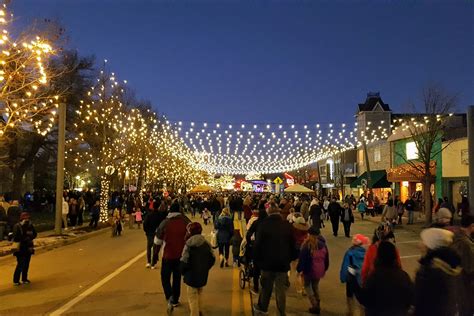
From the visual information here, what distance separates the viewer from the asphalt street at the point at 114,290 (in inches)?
347

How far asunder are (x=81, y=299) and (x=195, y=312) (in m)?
3.15

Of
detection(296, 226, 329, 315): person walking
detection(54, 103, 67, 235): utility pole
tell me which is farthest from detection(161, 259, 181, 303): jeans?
detection(54, 103, 67, 235): utility pole

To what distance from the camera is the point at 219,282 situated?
11406 millimetres

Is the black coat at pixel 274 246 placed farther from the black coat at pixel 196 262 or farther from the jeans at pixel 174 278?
the jeans at pixel 174 278

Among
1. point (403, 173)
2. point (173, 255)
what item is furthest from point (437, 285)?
point (403, 173)

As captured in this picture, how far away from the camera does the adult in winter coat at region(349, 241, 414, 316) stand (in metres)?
4.82

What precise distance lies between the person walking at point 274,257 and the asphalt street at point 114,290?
95cm

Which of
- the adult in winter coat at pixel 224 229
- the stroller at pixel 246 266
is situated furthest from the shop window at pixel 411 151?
the stroller at pixel 246 266

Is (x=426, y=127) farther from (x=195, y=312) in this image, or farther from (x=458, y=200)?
(x=195, y=312)

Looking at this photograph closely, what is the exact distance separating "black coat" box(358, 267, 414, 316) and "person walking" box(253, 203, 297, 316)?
2668mm

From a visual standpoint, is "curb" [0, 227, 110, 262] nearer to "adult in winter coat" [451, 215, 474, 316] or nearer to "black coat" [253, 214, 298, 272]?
"black coat" [253, 214, 298, 272]

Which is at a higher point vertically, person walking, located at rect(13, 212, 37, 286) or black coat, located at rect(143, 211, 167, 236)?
black coat, located at rect(143, 211, 167, 236)

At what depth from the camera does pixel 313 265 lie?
8367 millimetres

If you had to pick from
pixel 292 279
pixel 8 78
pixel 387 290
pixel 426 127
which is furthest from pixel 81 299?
pixel 426 127
